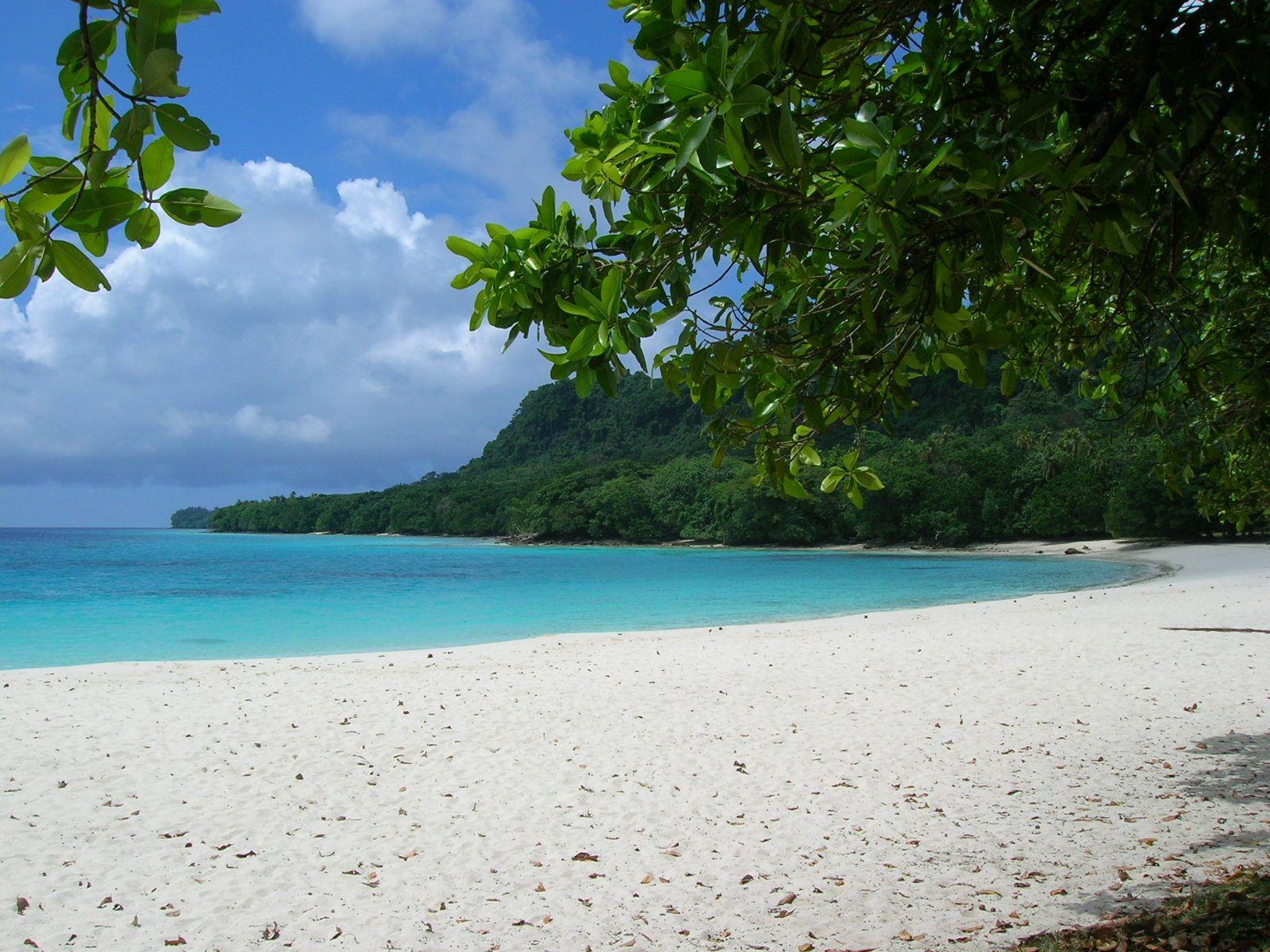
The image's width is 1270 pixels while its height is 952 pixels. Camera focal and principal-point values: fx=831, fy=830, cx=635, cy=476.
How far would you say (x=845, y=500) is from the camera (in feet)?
195

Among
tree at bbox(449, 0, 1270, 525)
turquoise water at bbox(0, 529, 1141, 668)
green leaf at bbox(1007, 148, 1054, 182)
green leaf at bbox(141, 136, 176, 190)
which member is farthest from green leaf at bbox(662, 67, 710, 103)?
turquoise water at bbox(0, 529, 1141, 668)

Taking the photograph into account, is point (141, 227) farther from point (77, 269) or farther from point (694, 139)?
point (694, 139)

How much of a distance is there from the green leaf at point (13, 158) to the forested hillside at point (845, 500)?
23.3 m

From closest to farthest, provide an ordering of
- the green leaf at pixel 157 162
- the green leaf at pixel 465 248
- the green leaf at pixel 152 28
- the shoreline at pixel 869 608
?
the green leaf at pixel 152 28
the green leaf at pixel 157 162
the green leaf at pixel 465 248
the shoreline at pixel 869 608

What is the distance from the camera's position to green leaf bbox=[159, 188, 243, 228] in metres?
1.19

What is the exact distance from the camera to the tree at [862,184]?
1.62 m

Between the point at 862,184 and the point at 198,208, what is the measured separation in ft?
3.70

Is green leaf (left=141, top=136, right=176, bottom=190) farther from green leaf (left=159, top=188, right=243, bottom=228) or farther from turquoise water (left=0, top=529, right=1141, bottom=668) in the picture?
turquoise water (left=0, top=529, right=1141, bottom=668)

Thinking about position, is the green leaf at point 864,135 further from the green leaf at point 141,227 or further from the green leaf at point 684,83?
the green leaf at point 141,227

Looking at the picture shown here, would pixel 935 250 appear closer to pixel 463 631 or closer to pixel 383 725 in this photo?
pixel 383 725

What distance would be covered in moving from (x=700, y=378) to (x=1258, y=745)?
20.3 ft

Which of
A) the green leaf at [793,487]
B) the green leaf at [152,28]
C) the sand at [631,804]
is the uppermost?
the green leaf at [152,28]

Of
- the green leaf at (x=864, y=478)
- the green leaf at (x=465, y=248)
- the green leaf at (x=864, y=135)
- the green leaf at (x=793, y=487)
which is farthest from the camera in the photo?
the green leaf at (x=864, y=478)

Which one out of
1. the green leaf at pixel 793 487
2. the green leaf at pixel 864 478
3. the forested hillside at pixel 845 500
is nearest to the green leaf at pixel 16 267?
the green leaf at pixel 793 487
